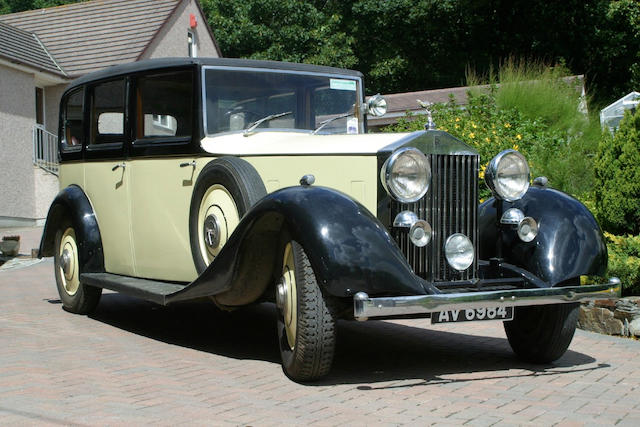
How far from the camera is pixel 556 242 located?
494cm

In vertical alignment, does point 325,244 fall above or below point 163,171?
below

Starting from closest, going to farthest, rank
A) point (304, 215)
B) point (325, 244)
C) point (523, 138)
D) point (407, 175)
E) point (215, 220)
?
point (325, 244), point (304, 215), point (407, 175), point (215, 220), point (523, 138)

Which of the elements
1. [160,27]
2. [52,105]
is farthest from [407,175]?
[160,27]

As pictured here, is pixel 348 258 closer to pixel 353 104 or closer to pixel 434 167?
pixel 434 167

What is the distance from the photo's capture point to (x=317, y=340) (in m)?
4.30

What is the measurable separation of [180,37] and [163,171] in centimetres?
1928

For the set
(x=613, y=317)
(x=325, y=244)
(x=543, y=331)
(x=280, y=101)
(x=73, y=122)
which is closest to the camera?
(x=325, y=244)

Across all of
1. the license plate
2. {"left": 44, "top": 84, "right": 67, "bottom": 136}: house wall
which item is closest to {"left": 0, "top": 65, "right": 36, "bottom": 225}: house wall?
{"left": 44, "top": 84, "right": 67, "bottom": 136}: house wall

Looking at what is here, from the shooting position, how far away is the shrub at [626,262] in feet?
22.7

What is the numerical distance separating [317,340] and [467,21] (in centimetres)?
3035

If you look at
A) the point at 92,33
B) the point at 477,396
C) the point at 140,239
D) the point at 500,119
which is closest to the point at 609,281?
the point at 477,396

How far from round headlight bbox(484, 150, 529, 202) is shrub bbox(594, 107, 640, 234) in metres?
2.81

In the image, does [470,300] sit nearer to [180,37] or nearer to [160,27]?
[160,27]

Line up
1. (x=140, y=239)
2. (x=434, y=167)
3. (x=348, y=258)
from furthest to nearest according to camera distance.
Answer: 1. (x=140, y=239)
2. (x=434, y=167)
3. (x=348, y=258)
